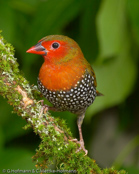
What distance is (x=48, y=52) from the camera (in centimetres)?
338

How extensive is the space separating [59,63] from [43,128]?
31.4 inches

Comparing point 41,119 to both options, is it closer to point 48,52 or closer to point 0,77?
point 0,77

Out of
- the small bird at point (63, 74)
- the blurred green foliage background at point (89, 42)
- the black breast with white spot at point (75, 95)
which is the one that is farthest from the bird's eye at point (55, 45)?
the blurred green foliage background at point (89, 42)

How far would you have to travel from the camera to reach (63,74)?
3334 millimetres

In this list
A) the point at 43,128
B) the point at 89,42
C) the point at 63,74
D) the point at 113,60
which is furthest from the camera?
the point at 89,42

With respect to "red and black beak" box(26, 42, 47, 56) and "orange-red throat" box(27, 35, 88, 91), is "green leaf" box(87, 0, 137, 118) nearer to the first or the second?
"orange-red throat" box(27, 35, 88, 91)

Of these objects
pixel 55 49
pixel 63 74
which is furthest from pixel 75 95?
pixel 55 49

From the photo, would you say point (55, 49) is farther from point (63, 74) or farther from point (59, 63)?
point (63, 74)

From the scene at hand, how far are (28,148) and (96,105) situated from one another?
58.0 inches

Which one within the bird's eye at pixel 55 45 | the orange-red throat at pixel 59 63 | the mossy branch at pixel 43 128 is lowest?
the mossy branch at pixel 43 128

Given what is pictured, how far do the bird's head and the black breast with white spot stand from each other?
0.25 metres

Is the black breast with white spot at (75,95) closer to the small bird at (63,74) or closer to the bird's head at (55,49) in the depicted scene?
the small bird at (63,74)

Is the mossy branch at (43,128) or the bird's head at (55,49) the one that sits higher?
the bird's head at (55,49)

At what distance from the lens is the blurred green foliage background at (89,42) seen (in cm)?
378
